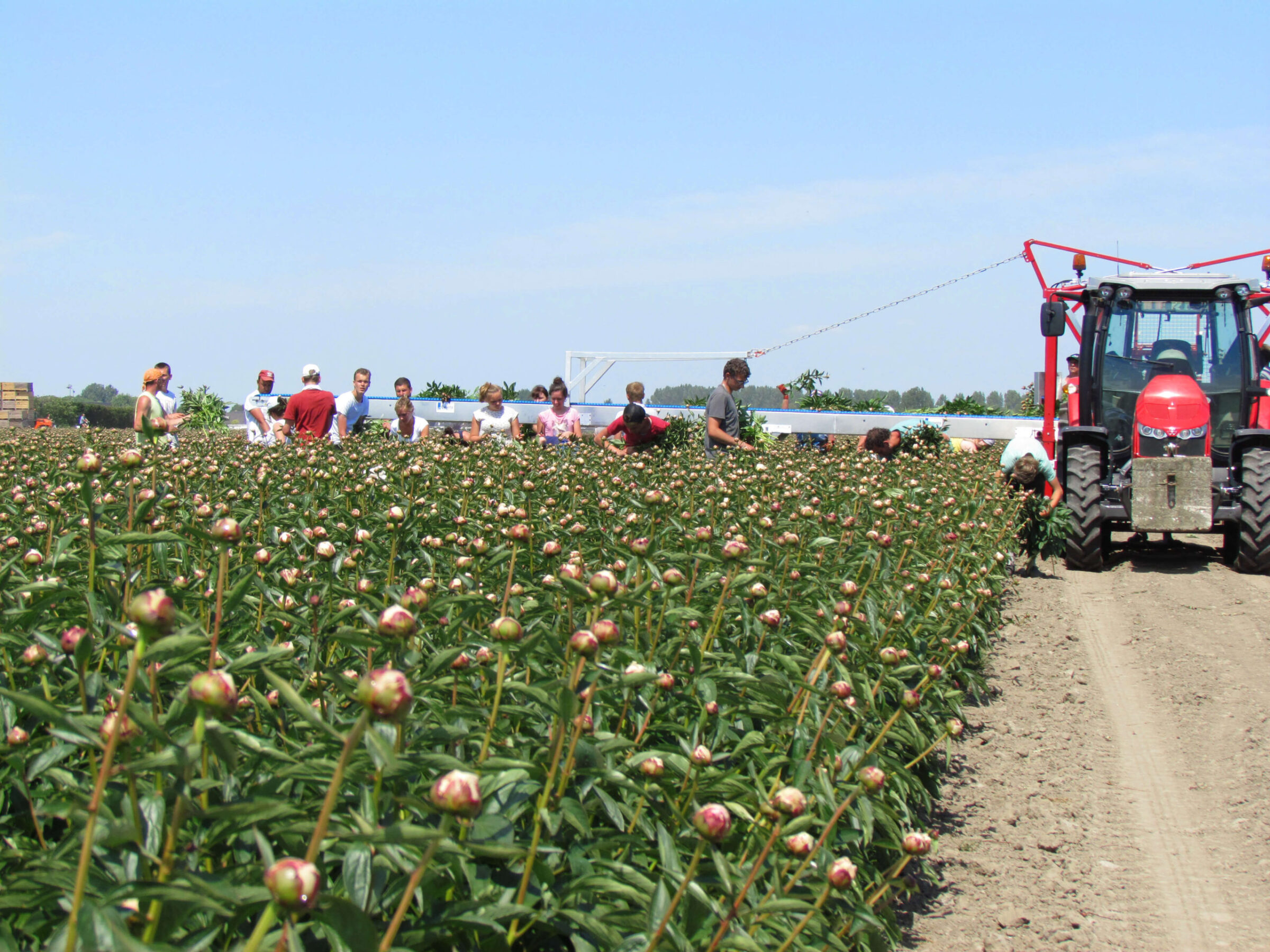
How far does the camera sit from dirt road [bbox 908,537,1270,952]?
3.57 meters

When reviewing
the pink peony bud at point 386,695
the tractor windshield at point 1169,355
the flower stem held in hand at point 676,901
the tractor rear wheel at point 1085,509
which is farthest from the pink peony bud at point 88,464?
the tractor windshield at point 1169,355

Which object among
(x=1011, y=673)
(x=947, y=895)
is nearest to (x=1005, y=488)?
(x=1011, y=673)

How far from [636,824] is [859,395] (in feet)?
106

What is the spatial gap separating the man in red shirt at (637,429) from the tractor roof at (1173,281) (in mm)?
5139

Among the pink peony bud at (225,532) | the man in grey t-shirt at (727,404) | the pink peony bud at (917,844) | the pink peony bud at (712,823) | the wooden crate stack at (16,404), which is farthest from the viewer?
the wooden crate stack at (16,404)

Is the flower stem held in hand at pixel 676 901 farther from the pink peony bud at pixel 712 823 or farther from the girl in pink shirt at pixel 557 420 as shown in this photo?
the girl in pink shirt at pixel 557 420

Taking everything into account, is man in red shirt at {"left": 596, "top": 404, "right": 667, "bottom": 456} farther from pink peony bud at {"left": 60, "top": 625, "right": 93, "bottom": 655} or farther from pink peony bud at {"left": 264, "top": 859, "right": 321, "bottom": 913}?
pink peony bud at {"left": 264, "top": 859, "right": 321, "bottom": 913}

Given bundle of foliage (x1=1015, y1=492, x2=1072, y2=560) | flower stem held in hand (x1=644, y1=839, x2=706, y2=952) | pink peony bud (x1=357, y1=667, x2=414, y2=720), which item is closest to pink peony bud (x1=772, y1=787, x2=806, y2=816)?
flower stem held in hand (x1=644, y1=839, x2=706, y2=952)

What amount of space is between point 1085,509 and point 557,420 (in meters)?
5.52

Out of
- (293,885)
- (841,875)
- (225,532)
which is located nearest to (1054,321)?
(841,875)

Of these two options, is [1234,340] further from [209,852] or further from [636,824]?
[209,852]

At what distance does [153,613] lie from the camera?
1379 mm

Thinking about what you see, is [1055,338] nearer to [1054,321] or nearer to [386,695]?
[1054,321]

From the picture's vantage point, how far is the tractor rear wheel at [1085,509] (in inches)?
371
